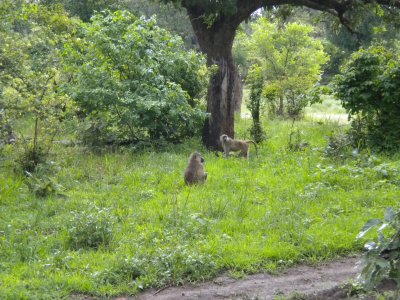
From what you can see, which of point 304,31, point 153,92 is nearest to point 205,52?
point 153,92

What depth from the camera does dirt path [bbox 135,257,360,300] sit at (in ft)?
21.7

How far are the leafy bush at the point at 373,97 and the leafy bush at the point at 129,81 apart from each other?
404 cm

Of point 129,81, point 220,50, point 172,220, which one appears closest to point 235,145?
point 220,50

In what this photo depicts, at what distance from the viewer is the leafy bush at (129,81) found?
15.0 m

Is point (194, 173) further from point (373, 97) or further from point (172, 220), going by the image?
point (373, 97)

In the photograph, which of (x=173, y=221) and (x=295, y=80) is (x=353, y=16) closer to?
(x=295, y=80)

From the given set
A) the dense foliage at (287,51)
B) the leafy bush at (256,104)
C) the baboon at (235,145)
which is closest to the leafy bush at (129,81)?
the baboon at (235,145)

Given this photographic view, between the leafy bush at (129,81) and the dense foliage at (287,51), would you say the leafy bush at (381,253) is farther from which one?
the dense foliage at (287,51)

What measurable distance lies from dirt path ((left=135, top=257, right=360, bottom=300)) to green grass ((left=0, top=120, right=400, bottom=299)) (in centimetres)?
21

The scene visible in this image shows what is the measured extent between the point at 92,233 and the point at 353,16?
41.0 feet

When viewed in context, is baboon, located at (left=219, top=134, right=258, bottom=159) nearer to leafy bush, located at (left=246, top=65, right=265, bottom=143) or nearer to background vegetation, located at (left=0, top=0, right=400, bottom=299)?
background vegetation, located at (left=0, top=0, right=400, bottom=299)

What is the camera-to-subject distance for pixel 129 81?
15508 mm

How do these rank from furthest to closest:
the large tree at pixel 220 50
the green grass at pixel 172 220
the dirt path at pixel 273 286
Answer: the large tree at pixel 220 50 < the green grass at pixel 172 220 < the dirt path at pixel 273 286

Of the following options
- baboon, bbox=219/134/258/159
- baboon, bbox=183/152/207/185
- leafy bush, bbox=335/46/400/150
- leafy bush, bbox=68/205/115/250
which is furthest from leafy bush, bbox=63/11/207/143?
leafy bush, bbox=68/205/115/250
